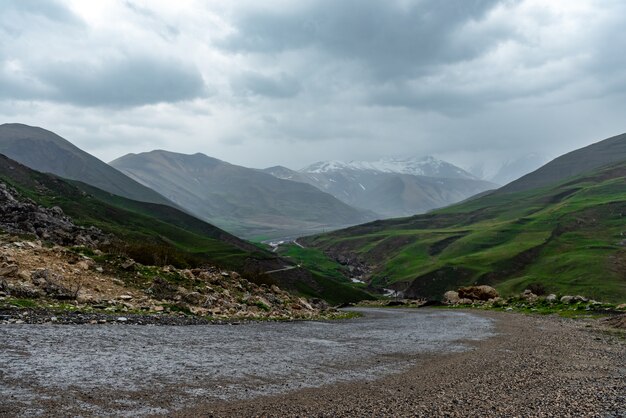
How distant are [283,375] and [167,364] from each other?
6.89m

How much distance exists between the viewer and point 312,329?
5084cm

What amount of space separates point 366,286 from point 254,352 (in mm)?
170057

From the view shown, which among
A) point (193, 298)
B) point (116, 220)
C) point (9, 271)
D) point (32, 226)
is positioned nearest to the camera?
point (9, 271)

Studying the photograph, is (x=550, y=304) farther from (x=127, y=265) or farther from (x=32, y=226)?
(x=32, y=226)

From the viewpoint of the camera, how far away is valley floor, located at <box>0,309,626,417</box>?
1955 cm

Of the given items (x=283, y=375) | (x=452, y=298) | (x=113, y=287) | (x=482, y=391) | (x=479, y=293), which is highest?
(x=113, y=287)

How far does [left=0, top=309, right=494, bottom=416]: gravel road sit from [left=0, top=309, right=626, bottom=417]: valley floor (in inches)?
3.2

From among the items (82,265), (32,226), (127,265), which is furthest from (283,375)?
(32,226)

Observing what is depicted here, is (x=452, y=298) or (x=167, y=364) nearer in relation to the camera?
(x=167, y=364)

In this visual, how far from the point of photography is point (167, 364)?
86.0 ft

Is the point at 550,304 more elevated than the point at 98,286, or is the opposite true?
the point at 98,286

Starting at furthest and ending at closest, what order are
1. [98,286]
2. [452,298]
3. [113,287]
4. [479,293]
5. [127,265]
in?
[452,298] < [479,293] < [127,265] < [113,287] < [98,286]

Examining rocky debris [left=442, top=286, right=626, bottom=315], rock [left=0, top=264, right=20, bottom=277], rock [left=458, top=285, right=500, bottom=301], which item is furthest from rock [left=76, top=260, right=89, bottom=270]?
rock [left=458, top=285, right=500, bottom=301]

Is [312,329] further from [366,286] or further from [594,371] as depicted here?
[366,286]
